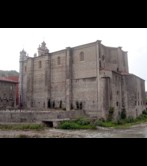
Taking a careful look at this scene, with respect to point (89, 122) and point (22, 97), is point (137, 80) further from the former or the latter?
point (22, 97)

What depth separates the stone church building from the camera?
3200cm

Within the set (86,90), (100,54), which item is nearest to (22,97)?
(86,90)

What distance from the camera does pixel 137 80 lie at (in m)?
40.9

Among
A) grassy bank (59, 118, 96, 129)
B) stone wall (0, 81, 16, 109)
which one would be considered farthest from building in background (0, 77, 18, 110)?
grassy bank (59, 118, 96, 129)

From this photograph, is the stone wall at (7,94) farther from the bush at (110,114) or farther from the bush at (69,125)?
the bush at (110,114)

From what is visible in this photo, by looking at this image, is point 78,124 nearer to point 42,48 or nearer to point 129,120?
point 129,120

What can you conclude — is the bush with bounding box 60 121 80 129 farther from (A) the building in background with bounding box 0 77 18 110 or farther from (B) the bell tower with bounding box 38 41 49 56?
(B) the bell tower with bounding box 38 41 49 56

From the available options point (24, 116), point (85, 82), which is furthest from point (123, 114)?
point (24, 116)

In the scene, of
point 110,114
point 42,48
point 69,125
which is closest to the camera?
point 69,125

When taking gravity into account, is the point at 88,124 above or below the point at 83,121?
below

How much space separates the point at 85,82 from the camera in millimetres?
33562

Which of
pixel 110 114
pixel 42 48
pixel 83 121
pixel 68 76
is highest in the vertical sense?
pixel 42 48

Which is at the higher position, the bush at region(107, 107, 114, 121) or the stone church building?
the stone church building
